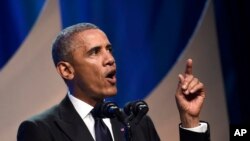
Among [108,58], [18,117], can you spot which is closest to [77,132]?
[108,58]

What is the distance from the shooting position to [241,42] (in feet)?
11.1

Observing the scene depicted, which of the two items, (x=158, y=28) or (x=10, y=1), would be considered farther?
(x=158, y=28)

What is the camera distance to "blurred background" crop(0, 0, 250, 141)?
2.63 meters

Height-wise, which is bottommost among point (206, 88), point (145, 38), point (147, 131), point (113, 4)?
point (206, 88)

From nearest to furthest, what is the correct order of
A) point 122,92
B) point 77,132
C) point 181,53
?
point 77,132
point 122,92
point 181,53

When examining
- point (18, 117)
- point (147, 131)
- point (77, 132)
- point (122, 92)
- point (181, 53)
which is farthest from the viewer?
point (181, 53)

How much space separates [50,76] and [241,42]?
143 cm

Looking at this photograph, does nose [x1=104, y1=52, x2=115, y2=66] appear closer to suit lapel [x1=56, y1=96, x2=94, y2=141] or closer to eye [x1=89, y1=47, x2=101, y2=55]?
eye [x1=89, y1=47, x2=101, y2=55]

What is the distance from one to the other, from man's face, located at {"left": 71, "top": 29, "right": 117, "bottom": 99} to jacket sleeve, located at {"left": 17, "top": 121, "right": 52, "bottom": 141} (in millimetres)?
258

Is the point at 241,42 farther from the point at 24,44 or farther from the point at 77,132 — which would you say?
the point at 77,132

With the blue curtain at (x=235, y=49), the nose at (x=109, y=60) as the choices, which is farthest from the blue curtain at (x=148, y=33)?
the nose at (x=109, y=60)

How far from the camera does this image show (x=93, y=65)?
1.85 meters

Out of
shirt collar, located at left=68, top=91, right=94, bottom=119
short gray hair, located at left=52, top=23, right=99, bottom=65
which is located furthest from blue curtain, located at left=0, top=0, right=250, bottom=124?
shirt collar, located at left=68, top=91, right=94, bottom=119

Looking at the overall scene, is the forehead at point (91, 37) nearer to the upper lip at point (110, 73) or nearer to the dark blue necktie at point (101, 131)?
the upper lip at point (110, 73)
